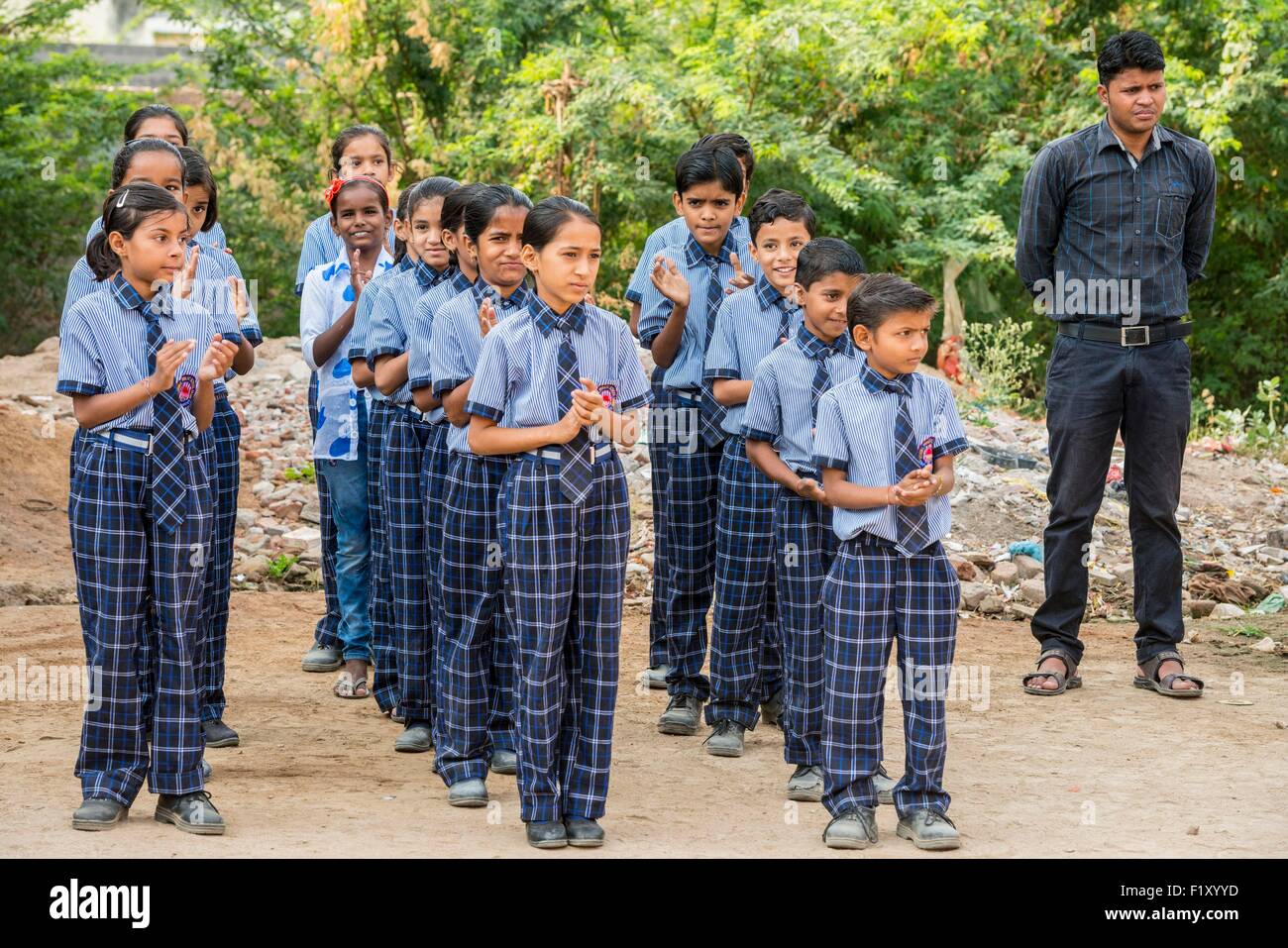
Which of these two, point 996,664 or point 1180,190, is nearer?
point 1180,190

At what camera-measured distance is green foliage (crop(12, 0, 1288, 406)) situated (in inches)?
602

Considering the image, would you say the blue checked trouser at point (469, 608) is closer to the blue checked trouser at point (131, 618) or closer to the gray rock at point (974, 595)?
the blue checked trouser at point (131, 618)

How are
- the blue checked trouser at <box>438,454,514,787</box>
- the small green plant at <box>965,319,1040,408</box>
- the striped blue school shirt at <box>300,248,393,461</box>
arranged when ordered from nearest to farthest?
the blue checked trouser at <box>438,454,514,787</box>, the striped blue school shirt at <box>300,248,393,461</box>, the small green plant at <box>965,319,1040,408</box>

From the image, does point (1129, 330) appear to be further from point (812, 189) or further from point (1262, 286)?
point (1262, 286)

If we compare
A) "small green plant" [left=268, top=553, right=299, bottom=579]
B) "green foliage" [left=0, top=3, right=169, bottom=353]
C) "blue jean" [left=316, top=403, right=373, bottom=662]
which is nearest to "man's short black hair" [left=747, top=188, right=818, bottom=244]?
"blue jean" [left=316, top=403, right=373, bottom=662]

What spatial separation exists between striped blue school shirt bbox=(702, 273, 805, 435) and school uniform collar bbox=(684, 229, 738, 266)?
43cm

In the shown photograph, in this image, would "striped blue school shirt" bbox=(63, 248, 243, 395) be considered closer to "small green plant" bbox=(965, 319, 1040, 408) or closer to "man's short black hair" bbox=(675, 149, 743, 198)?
"man's short black hair" bbox=(675, 149, 743, 198)

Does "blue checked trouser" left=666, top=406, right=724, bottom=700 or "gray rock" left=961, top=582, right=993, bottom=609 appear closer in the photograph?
"blue checked trouser" left=666, top=406, right=724, bottom=700

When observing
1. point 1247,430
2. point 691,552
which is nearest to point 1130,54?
point 691,552

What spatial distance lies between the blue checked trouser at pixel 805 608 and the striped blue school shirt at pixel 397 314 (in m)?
1.54

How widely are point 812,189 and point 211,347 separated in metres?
12.2

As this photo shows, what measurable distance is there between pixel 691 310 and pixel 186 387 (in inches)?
81.6

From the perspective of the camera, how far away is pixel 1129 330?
21.0 ft

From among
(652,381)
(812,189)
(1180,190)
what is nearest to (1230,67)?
(812,189)
